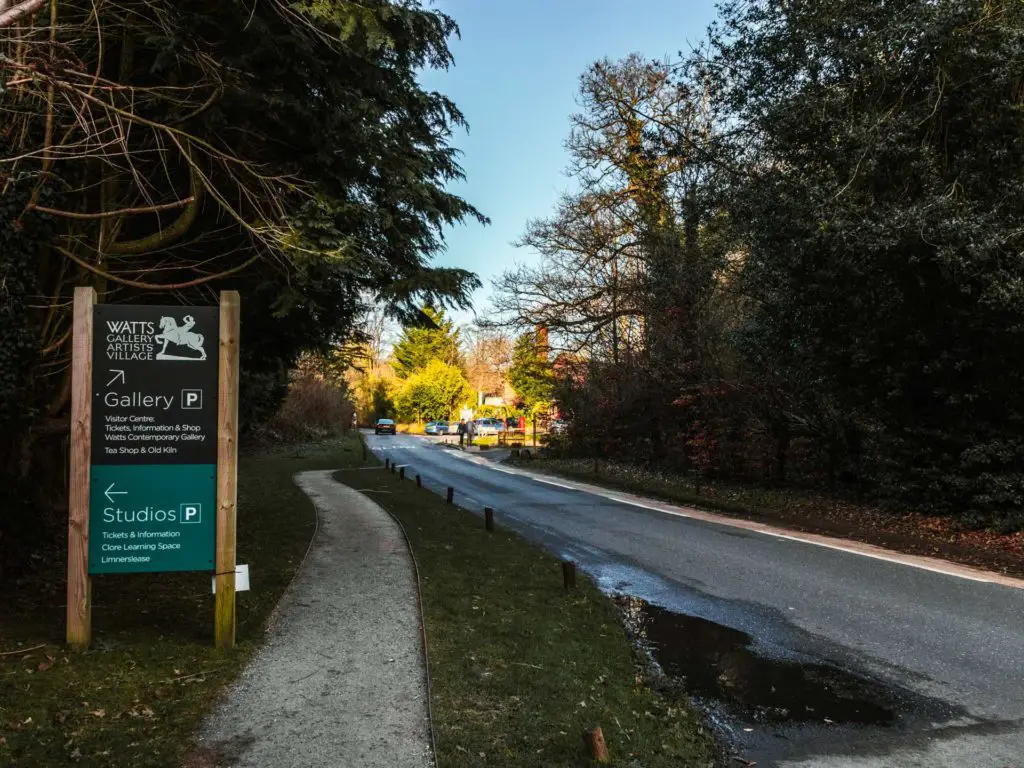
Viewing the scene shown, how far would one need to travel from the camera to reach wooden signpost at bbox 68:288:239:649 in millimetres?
5297

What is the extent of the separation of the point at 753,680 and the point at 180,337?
5.25 metres

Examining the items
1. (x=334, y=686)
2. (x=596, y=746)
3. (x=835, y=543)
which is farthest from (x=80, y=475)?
(x=835, y=543)

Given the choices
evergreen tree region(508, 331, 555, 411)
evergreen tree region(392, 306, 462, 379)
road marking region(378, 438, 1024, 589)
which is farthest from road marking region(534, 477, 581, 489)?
evergreen tree region(392, 306, 462, 379)

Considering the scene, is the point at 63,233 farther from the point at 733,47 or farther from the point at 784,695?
the point at 733,47

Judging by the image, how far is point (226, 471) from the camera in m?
A: 5.54

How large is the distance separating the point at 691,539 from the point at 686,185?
40.7ft

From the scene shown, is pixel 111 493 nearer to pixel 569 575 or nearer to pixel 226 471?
pixel 226 471

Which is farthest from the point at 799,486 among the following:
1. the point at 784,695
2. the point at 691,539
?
the point at 784,695

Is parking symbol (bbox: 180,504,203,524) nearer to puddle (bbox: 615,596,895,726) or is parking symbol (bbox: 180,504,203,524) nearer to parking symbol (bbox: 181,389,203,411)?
parking symbol (bbox: 181,389,203,411)

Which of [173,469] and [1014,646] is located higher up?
[173,469]

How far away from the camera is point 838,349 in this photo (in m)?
14.5

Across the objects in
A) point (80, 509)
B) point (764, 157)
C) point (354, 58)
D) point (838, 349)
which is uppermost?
point (764, 157)

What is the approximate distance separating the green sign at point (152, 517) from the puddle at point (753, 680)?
3911 millimetres

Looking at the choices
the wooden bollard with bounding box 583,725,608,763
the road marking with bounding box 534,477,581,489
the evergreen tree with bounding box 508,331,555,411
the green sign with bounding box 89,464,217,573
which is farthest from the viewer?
the evergreen tree with bounding box 508,331,555,411
